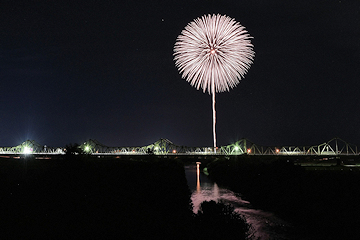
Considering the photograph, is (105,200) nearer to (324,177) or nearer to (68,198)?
(68,198)

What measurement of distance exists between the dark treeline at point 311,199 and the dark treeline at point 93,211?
1135cm

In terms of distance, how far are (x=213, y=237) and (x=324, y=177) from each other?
95.6ft

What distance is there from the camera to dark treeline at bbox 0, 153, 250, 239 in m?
16.7

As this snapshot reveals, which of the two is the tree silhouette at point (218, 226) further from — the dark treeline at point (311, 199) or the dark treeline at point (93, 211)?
the dark treeline at point (311, 199)

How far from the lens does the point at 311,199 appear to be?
3850 centimetres

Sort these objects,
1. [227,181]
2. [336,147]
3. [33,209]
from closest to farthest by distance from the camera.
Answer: [33,209] → [227,181] → [336,147]

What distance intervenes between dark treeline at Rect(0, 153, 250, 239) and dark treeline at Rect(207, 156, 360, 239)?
37.2ft

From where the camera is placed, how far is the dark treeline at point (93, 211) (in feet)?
54.9

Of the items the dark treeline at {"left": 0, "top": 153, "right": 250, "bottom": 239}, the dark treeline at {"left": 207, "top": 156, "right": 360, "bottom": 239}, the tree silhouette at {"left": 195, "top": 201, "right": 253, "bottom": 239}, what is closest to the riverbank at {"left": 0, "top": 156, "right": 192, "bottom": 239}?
the dark treeline at {"left": 0, "top": 153, "right": 250, "bottom": 239}

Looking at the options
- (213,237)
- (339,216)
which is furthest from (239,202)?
(213,237)

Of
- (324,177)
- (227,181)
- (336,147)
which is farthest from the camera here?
(336,147)

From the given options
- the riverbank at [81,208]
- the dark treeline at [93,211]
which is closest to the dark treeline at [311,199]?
the dark treeline at [93,211]

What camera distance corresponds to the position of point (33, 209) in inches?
792

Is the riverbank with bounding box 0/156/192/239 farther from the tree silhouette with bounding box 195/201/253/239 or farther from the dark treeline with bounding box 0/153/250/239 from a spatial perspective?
the tree silhouette with bounding box 195/201/253/239
